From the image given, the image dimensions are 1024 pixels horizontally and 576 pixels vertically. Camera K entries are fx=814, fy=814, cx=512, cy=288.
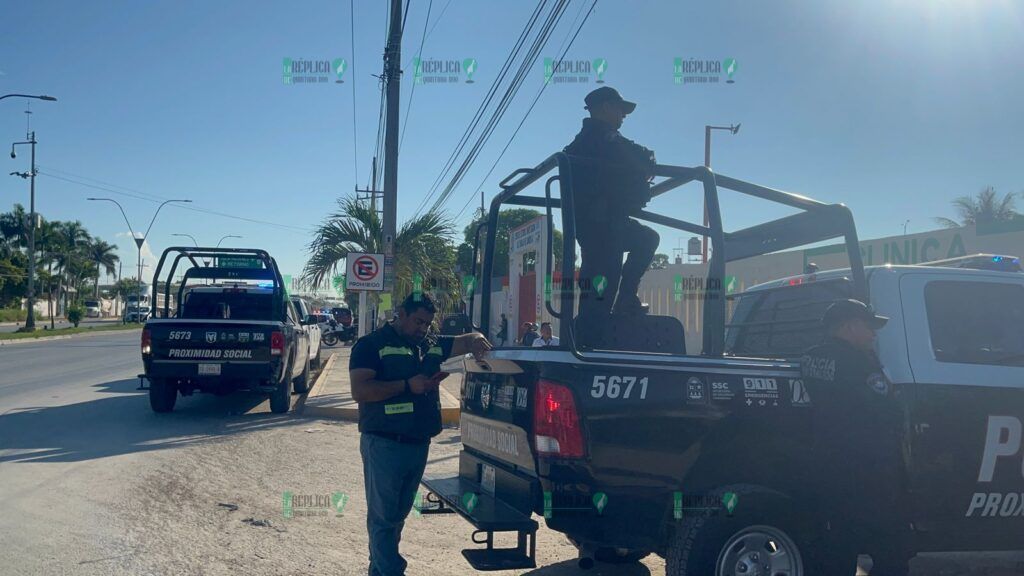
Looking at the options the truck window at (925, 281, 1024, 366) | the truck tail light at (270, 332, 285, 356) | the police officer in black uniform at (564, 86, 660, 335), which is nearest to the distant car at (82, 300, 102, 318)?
the truck tail light at (270, 332, 285, 356)

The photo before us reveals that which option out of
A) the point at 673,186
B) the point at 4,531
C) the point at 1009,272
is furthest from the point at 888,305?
the point at 4,531

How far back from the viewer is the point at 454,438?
35.4 ft

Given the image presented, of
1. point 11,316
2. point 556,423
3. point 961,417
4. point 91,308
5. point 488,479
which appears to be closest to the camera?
point 556,423

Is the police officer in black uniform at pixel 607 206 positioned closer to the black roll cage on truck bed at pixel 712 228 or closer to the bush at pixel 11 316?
the black roll cage on truck bed at pixel 712 228

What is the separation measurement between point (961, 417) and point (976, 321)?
2.41 feet

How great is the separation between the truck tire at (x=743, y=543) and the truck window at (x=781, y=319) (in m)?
1.52

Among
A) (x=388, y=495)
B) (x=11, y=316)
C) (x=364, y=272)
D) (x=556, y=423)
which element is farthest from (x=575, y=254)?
(x=11, y=316)

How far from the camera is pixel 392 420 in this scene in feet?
14.0

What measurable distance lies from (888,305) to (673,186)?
1644 mm

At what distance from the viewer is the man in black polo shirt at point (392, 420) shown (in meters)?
4.25

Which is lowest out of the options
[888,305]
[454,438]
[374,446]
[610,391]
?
[454,438]

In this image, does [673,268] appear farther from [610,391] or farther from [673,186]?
[610,391]

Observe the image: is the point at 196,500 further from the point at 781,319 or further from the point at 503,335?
the point at 503,335

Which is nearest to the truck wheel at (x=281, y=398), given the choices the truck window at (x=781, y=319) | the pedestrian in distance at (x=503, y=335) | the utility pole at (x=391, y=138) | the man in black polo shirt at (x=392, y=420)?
the utility pole at (x=391, y=138)
